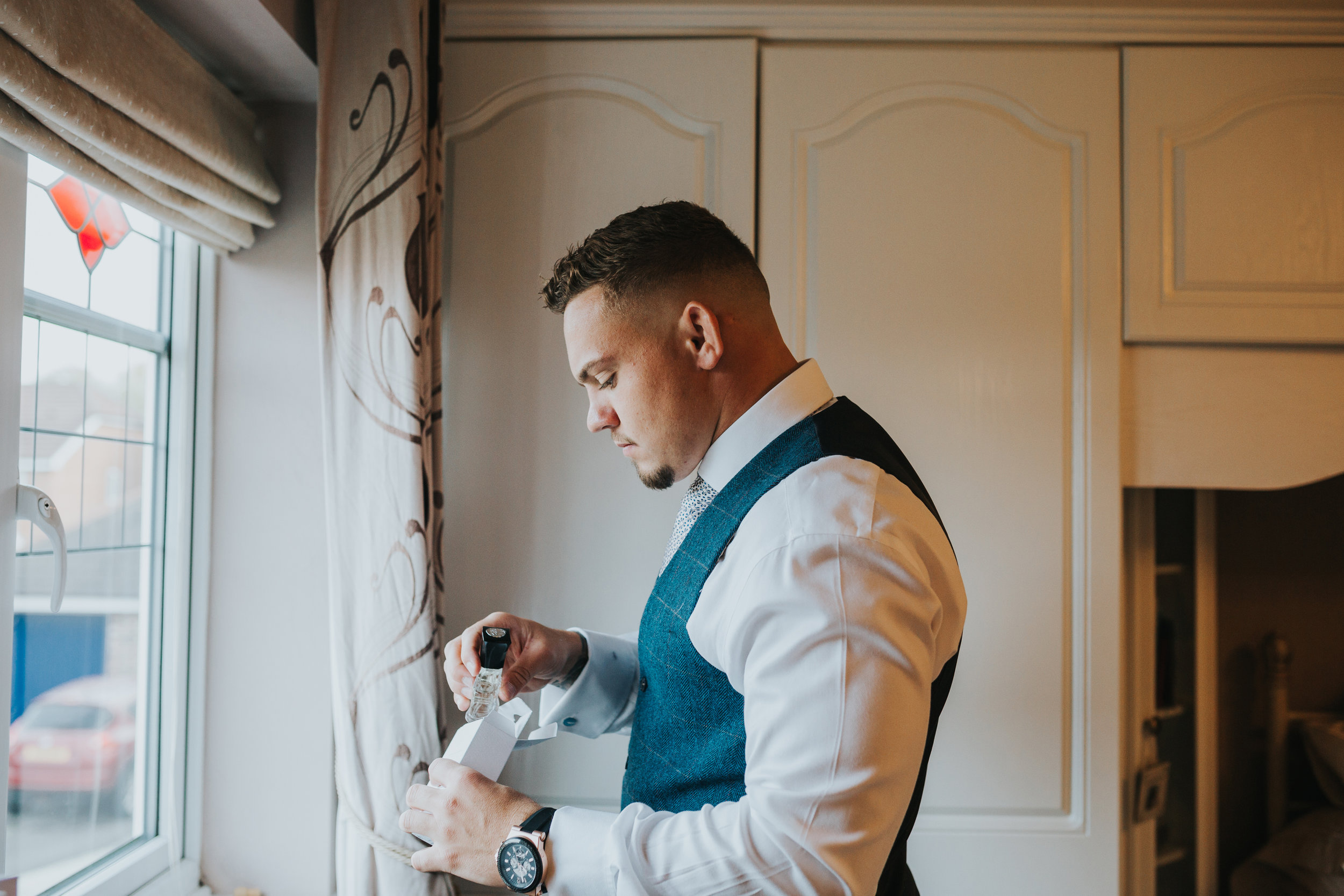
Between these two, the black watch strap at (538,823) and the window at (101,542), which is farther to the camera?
the window at (101,542)

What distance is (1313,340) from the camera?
1314 millimetres

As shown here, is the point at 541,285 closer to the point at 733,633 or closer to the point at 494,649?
the point at 494,649

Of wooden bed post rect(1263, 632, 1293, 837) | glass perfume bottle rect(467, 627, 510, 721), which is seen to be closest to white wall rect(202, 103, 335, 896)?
glass perfume bottle rect(467, 627, 510, 721)

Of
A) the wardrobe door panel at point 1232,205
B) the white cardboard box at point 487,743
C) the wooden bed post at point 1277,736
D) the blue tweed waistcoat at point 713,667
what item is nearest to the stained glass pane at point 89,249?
the white cardboard box at point 487,743

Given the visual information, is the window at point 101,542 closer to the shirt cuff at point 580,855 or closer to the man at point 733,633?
the man at point 733,633

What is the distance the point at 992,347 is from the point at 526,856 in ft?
3.38

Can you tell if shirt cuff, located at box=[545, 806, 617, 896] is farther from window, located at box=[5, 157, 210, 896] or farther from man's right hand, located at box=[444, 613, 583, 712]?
window, located at box=[5, 157, 210, 896]

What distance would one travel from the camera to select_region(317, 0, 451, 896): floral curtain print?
1.19 metres

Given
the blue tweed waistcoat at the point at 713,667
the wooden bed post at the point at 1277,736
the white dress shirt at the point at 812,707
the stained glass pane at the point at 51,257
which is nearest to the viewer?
the white dress shirt at the point at 812,707

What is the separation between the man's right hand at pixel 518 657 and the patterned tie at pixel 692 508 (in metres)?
0.18

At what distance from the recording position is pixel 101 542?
1.14 meters

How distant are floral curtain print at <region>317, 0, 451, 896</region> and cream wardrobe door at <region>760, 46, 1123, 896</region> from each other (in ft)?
1.84

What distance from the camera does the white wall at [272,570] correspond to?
4.24ft

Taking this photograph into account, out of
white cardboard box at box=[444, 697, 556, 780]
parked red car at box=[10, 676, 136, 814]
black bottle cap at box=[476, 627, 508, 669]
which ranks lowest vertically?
parked red car at box=[10, 676, 136, 814]
